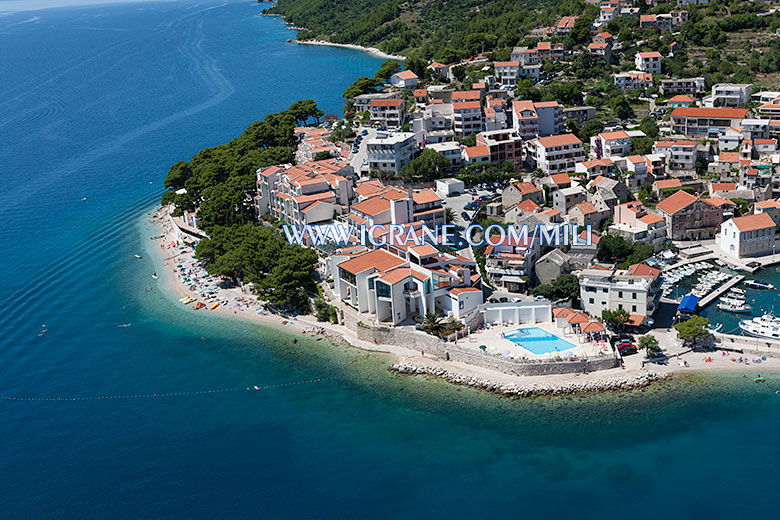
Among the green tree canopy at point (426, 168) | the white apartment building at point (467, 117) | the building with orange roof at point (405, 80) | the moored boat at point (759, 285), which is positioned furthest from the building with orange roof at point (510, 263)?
the building with orange roof at point (405, 80)

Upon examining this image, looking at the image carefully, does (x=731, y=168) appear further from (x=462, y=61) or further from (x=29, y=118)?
(x=29, y=118)

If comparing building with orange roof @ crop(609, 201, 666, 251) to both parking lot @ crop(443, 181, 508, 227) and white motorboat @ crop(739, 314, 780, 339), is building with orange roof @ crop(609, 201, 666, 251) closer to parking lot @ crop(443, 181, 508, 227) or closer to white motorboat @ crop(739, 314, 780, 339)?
white motorboat @ crop(739, 314, 780, 339)

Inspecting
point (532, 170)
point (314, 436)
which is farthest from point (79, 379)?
point (532, 170)

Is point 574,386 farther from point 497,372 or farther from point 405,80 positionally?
point 405,80

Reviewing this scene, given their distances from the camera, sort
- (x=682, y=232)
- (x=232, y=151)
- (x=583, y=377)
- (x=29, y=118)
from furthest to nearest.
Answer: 1. (x=29, y=118)
2. (x=232, y=151)
3. (x=682, y=232)
4. (x=583, y=377)

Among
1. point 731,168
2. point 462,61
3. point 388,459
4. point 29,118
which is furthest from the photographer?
point 29,118

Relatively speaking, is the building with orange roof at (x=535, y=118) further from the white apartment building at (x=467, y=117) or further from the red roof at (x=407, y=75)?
the red roof at (x=407, y=75)

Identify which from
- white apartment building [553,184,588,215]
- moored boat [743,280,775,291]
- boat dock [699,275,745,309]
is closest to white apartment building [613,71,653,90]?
white apartment building [553,184,588,215]
